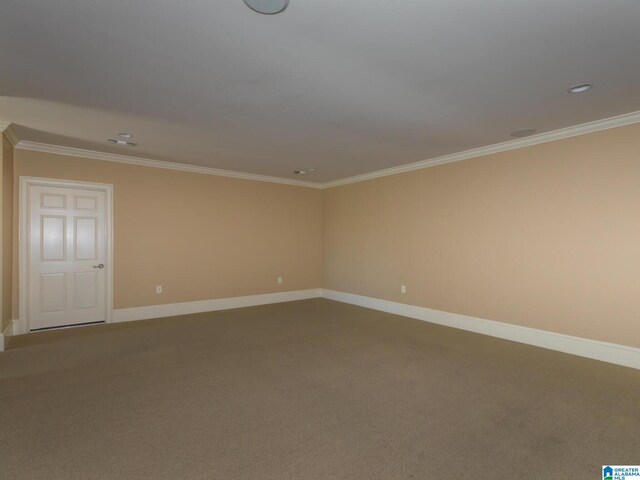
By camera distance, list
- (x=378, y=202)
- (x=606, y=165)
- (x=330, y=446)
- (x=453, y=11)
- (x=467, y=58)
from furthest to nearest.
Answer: (x=378, y=202)
(x=606, y=165)
(x=467, y=58)
(x=330, y=446)
(x=453, y=11)

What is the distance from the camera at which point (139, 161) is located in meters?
5.57

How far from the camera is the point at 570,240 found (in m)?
4.07

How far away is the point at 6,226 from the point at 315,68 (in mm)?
4415

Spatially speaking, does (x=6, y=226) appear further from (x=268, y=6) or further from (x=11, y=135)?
(x=268, y=6)

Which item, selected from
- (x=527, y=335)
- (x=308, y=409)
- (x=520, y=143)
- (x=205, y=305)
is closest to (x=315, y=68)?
(x=308, y=409)

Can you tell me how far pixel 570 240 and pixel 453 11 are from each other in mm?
3315

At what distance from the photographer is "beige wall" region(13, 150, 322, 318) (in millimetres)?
5422

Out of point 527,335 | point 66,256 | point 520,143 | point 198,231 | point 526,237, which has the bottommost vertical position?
point 527,335

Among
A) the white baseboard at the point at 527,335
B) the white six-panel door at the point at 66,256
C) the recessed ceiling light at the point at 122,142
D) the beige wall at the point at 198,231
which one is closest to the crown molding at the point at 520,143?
the beige wall at the point at 198,231

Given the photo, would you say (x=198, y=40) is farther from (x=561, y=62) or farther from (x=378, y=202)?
(x=378, y=202)

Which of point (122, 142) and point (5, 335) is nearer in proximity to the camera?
point (5, 335)

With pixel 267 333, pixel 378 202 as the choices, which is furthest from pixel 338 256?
pixel 267 333

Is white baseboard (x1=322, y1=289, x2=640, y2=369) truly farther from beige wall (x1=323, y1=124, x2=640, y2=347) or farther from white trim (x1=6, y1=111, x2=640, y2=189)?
white trim (x1=6, y1=111, x2=640, y2=189)

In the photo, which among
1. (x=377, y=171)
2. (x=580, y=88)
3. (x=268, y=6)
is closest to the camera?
(x=268, y=6)
